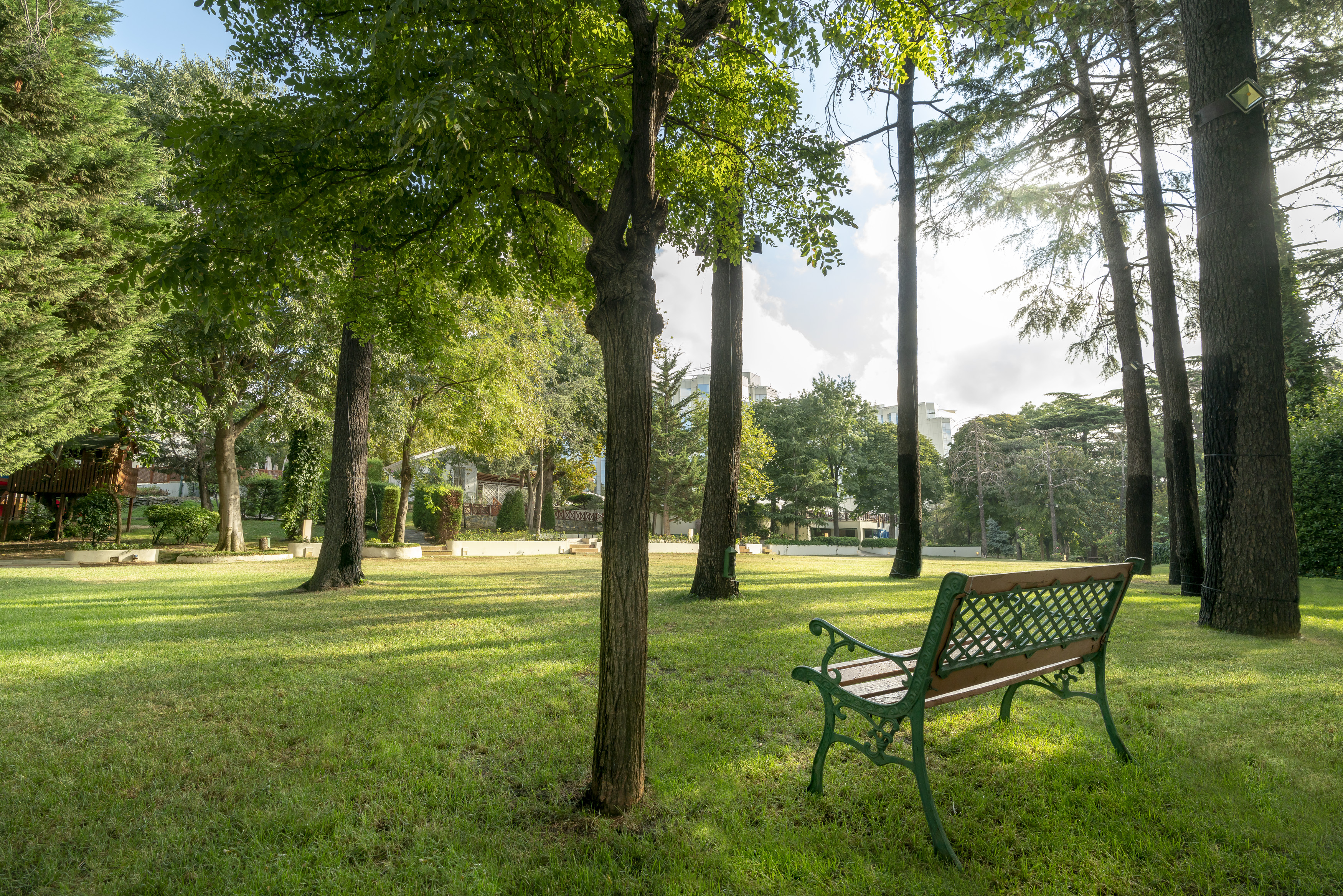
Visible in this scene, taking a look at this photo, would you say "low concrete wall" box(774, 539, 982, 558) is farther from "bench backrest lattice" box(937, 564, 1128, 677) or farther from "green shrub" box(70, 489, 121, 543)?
"bench backrest lattice" box(937, 564, 1128, 677)

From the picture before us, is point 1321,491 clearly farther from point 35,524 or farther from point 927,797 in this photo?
point 35,524

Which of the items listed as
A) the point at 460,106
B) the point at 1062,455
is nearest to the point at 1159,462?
the point at 1062,455

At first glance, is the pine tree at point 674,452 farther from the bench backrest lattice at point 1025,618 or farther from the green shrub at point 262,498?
the bench backrest lattice at point 1025,618

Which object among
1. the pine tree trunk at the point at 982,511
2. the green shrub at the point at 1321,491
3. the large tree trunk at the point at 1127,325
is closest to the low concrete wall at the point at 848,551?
the pine tree trunk at the point at 982,511

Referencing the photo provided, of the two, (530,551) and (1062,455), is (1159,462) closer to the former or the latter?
(1062,455)

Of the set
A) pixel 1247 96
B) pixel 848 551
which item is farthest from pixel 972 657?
pixel 848 551

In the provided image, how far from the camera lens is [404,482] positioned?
69.3 feet

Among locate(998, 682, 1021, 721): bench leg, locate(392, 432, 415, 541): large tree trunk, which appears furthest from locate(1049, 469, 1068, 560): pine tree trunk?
locate(998, 682, 1021, 721): bench leg

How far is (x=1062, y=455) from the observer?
3653cm

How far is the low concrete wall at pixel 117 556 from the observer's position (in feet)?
48.9

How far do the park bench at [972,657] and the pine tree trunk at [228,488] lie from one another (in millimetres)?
18981

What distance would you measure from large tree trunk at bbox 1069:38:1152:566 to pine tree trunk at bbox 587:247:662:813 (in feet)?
47.4

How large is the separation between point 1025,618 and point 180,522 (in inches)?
913

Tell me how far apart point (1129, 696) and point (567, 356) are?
89.6 feet
